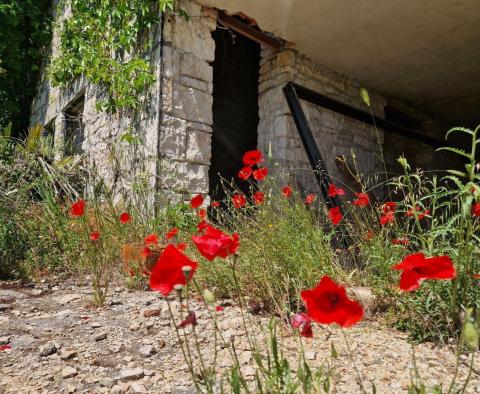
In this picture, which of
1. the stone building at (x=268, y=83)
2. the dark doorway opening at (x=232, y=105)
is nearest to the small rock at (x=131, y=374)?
the stone building at (x=268, y=83)

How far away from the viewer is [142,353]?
1.51m

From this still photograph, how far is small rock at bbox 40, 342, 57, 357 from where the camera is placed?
5.00 feet

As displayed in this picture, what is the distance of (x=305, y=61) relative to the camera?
4688mm

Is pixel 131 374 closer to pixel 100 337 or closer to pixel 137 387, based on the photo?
pixel 137 387

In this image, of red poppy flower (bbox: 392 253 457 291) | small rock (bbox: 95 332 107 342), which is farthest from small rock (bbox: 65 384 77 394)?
red poppy flower (bbox: 392 253 457 291)

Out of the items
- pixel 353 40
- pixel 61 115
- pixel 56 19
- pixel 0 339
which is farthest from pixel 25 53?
pixel 0 339

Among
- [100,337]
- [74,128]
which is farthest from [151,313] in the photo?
[74,128]

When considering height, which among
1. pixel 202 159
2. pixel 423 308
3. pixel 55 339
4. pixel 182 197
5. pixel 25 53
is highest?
pixel 25 53

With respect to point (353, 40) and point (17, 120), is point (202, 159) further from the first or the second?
point (17, 120)

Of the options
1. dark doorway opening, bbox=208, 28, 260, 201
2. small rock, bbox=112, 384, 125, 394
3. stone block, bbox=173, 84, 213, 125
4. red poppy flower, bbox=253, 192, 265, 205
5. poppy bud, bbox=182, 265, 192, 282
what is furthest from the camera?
dark doorway opening, bbox=208, 28, 260, 201

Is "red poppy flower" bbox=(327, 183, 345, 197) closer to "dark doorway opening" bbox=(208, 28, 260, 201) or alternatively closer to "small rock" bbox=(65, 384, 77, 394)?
"small rock" bbox=(65, 384, 77, 394)

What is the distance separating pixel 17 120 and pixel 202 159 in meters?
6.12

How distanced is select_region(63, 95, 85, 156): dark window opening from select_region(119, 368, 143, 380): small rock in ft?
15.7

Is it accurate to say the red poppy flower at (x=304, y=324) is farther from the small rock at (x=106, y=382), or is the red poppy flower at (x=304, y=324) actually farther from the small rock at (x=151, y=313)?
the small rock at (x=151, y=313)
